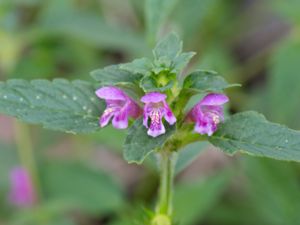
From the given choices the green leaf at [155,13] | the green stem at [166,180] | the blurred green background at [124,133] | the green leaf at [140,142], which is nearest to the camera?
the green leaf at [140,142]

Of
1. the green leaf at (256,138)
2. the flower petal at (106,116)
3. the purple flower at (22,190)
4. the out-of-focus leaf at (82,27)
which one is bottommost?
the green leaf at (256,138)

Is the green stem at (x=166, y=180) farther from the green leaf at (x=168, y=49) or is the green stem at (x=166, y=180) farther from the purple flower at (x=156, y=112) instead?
the green leaf at (x=168, y=49)

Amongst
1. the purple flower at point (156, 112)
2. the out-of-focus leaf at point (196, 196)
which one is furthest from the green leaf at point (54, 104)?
the out-of-focus leaf at point (196, 196)

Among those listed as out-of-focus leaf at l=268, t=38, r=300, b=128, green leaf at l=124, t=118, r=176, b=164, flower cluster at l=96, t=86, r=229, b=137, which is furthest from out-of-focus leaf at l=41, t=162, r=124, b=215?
green leaf at l=124, t=118, r=176, b=164

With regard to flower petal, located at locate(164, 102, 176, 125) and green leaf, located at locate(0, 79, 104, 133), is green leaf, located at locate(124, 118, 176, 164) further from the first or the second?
green leaf, located at locate(0, 79, 104, 133)

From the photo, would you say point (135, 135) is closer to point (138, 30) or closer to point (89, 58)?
point (89, 58)

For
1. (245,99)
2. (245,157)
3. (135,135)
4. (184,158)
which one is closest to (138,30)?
(245,99)

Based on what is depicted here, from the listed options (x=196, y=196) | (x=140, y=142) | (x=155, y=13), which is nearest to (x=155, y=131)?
(x=140, y=142)
